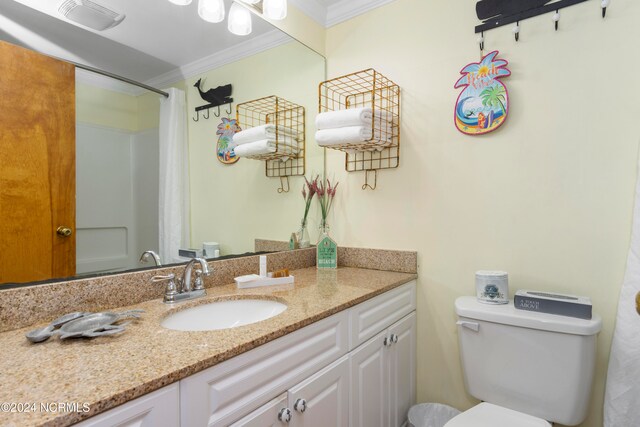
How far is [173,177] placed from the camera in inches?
51.3

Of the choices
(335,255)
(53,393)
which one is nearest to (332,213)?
(335,255)

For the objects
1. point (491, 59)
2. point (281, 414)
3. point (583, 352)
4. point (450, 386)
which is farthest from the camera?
point (450, 386)

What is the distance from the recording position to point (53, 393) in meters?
0.56

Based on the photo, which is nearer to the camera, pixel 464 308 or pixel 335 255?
pixel 464 308

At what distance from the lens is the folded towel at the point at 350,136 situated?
1502 mm

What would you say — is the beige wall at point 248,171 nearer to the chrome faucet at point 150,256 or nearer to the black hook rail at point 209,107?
the black hook rail at point 209,107

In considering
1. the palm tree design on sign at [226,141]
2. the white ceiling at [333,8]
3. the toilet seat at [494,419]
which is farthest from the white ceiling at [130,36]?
the toilet seat at [494,419]

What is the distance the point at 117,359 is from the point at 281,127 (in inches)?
52.1

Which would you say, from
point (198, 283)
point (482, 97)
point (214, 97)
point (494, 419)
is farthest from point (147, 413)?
point (482, 97)

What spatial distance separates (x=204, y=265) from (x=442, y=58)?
4.52 ft

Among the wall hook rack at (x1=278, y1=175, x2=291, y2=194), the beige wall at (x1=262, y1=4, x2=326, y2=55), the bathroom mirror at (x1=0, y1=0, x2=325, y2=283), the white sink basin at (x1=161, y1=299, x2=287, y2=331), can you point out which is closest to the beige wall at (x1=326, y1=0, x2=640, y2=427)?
the beige wall at (x1=262, y1=4, x2=326, y2=55)

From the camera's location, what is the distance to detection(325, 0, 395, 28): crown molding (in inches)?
70.5

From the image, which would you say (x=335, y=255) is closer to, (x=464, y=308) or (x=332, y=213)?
(x=332, y=213)

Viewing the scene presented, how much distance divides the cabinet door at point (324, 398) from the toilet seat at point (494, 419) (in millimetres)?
345
